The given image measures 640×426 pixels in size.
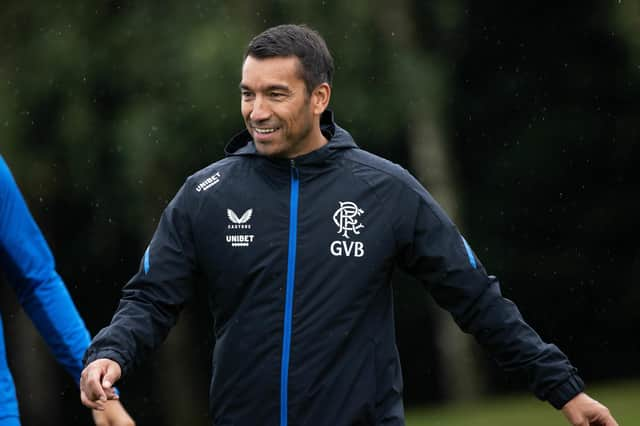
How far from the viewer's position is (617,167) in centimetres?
2166

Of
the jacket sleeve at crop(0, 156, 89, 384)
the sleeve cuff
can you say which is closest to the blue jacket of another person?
the jacket sleeve at crop(0, 156, 89, 384)

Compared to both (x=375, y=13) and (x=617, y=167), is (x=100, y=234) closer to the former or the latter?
(x=375, y=13)

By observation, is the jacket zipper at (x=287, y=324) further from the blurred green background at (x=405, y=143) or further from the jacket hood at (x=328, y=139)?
the blurred green background at (x=405, y=143)

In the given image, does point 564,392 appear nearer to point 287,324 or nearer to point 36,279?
point 287,324

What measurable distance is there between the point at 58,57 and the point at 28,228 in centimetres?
1315

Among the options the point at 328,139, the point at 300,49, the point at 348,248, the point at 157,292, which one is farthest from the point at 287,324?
the point at 300,49

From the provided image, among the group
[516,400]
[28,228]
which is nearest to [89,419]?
[516,400]

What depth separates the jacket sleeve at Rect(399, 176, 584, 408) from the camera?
184 inches

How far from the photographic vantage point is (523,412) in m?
14.8

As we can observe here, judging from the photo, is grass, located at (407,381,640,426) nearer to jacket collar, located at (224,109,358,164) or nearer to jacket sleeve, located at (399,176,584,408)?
jacket sleeve, located at (399,176,584,408)

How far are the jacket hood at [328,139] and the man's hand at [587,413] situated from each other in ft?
3.77

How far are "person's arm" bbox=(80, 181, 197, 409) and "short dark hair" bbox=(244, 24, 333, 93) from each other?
540 mm

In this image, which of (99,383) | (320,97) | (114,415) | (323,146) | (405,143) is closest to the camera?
(99,383)

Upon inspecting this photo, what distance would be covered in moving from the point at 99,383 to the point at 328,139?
1271 millimetres
